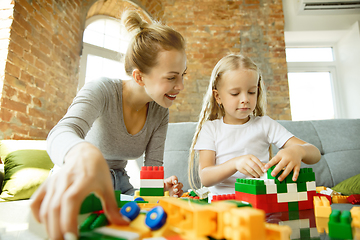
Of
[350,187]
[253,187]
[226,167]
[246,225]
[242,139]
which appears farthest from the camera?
[350,187]

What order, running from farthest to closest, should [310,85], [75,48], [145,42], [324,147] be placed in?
[310,85] < [75,48] < [324,147] < [145,42]

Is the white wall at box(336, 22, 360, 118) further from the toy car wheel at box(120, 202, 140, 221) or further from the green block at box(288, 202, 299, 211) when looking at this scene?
the toy car wheel at box(120, 202, 140, 221)

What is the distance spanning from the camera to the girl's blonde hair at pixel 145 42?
1.00m

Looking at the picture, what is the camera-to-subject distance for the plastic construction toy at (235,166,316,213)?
1.71ft

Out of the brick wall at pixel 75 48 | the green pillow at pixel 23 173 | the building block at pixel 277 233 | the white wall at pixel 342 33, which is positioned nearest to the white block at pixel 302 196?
the building block at pixel 277 233

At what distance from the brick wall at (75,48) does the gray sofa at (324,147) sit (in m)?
1.22

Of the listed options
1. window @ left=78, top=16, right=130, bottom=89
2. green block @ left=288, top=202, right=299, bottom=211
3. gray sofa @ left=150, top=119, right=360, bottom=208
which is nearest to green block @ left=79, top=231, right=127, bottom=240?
green block @ left=288, top=202, right=299, bottom=211

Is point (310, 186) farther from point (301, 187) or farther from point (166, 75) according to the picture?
point (166, 75)

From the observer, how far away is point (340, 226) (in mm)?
312

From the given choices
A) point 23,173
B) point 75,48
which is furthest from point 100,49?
point 23,173

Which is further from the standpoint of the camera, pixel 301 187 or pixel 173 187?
pixel 173 187

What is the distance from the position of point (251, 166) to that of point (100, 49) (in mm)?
3055

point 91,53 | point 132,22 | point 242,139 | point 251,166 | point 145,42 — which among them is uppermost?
point 91,53

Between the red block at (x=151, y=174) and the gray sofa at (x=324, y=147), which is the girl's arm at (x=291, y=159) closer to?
the red block at (x=151, y=174)
